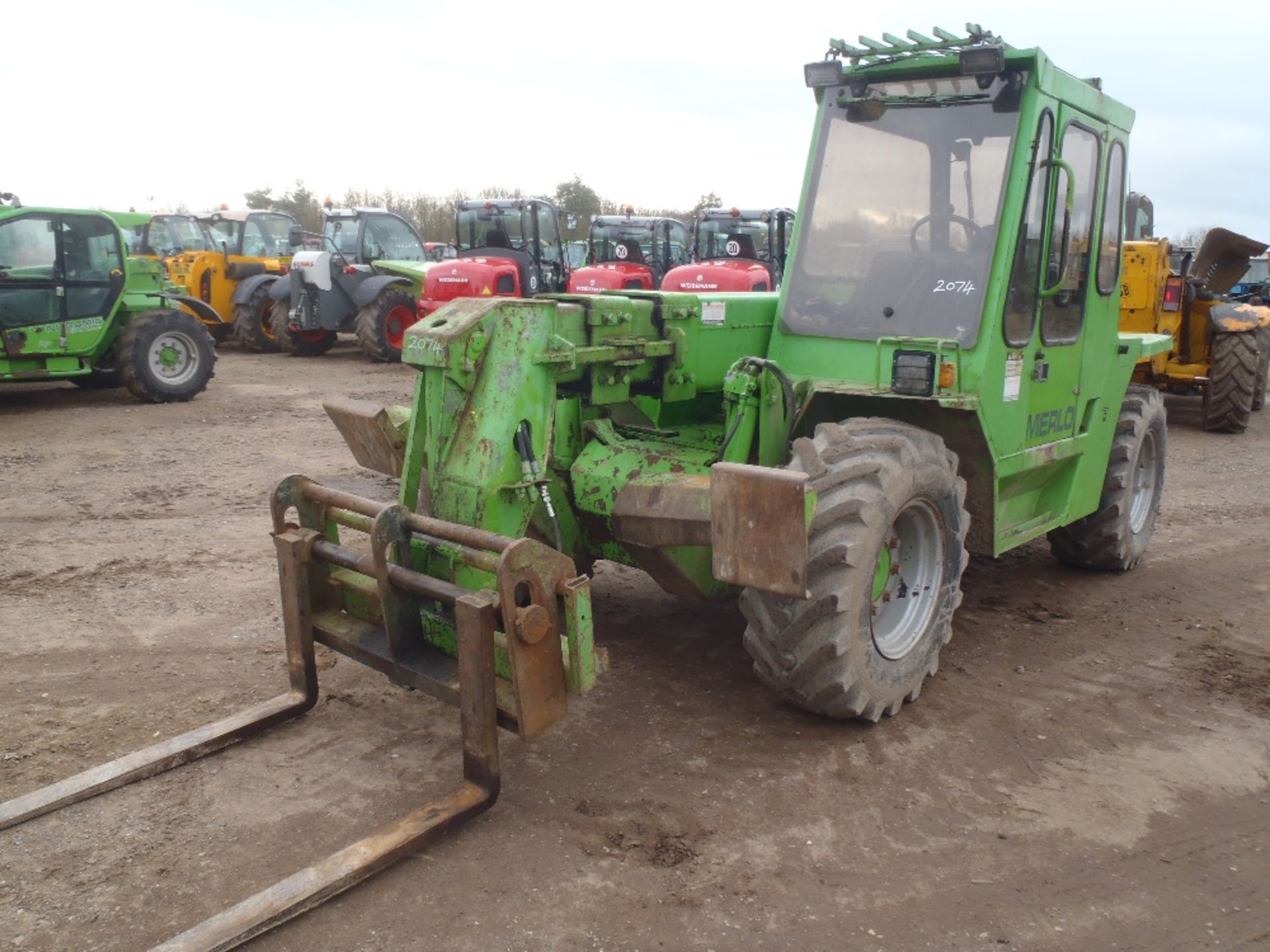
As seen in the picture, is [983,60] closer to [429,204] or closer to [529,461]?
[529,461]

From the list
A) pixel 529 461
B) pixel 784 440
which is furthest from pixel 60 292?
pixel 784 440

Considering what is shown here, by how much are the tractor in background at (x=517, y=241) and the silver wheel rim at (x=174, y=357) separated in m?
3.52

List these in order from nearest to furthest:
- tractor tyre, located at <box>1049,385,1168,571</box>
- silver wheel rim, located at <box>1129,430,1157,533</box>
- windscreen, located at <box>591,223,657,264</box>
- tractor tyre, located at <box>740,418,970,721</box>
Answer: tractor tyre, located at <box>740,418,970,721</box>, tractor tyre, located at <box>1049,385,1168,571</box>, silver wheel rim, located at <box>1129,430,1157,533</box>, windscreen, located at <box>591,223,657,264</box>

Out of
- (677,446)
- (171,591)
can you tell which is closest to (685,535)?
(677,446)

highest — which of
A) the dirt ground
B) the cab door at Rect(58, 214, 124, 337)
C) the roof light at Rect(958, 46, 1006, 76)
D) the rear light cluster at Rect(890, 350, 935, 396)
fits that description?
the roof light at Rect(958, 46, 1006, 76)

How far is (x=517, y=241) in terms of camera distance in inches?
636

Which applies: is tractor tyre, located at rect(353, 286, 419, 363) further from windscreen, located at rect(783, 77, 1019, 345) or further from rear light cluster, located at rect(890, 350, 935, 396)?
rear light cluster, located at rect(890, 350, 935, 396)

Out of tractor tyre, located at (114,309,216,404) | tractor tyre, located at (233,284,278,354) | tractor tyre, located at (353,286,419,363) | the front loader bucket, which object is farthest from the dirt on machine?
tractor tyre, located at (233,284,278,354)

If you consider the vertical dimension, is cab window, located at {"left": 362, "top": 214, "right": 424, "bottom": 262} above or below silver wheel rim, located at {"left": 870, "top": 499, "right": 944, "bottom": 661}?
above

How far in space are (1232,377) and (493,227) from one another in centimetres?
1024

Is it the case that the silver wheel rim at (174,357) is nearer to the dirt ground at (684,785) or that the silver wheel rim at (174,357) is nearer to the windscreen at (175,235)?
the dirt ground at (684,785)

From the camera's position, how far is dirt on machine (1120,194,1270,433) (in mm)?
11320

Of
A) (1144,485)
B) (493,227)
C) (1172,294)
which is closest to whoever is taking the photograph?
(1144,485)

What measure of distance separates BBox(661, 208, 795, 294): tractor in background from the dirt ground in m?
7.72
